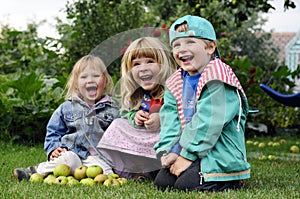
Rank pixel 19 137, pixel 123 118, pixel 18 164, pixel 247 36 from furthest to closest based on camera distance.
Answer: pixel 247 36 < pixel 19 137 < pixel 18 164 < pixel 123 118

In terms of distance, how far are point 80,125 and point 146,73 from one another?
0.73 metres

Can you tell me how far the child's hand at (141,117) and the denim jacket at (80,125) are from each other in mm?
406

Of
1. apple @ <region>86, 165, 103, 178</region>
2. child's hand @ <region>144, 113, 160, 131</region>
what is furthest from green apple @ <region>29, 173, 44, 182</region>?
child's hand @ <region>144, 113, 160, 131</region>

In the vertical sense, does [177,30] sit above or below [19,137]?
above

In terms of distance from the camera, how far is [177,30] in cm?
328

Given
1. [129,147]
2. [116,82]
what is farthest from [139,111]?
[116,82]

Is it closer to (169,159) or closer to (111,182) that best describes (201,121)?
(169,159)

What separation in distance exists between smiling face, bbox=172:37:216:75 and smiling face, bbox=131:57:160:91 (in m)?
0.33

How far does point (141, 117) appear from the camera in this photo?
141 inches

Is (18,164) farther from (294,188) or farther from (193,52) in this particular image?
(294,188)

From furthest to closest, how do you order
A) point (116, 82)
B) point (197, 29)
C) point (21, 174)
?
point (116, 82), point (21, 174), point (197, 29)

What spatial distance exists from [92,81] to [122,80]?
12.8 inches

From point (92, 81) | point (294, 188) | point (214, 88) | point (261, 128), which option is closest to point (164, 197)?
point (214, 88)

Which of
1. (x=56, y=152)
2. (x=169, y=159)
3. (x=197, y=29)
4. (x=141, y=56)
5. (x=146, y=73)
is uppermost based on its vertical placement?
(x=197, y=29)
